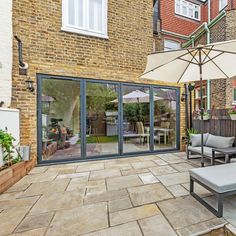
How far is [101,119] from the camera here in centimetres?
530

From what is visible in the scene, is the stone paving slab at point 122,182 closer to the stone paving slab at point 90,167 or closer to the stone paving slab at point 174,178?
the stone paving slab at point 174,178

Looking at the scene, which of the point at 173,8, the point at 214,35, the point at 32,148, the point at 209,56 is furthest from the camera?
the point at 173,8

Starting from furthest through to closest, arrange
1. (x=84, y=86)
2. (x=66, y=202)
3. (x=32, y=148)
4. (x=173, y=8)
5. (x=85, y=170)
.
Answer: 1. (x=173, y=8)
2. (x=84, y=86)
3. (x=32, y=148)
4. (x=85, y=170)
5. (x=66, y=202)

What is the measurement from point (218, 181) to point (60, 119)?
4.28m

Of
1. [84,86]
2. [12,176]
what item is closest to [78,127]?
[84,86]

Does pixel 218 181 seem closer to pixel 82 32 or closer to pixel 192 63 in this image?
pixel 192 63

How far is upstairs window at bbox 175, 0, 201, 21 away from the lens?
1148cm

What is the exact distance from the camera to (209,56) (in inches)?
140

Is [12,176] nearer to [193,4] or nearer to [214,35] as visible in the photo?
[214,35]

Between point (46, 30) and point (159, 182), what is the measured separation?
506 cm

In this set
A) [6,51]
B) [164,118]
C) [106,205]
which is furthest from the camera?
[164,118]

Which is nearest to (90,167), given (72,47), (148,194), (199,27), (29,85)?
(148,194)

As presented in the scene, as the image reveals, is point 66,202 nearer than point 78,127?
Yes

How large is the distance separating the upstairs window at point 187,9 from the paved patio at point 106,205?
1226cm
